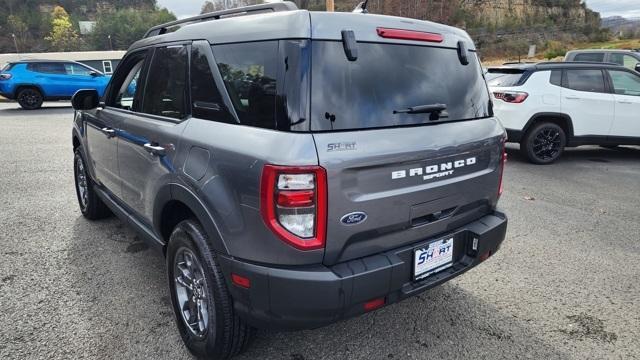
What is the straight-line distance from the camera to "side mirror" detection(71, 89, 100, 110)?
3680mm

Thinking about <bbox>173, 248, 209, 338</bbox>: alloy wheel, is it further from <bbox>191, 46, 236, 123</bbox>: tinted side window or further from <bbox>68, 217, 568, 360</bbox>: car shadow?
<bbox>191, 46, 236, 123</bbox>: tinted side window

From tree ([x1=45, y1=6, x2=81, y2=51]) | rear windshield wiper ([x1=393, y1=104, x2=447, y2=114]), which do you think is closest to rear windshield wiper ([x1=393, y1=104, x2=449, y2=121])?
rear windshield wiper ([x1=393, y1=104, x2=447, y2=114])

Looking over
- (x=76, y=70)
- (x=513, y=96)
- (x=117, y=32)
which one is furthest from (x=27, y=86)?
(x=117, y=32)

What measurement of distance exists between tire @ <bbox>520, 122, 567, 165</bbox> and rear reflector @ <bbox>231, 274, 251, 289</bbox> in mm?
6584

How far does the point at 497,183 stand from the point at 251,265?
1.69 metres

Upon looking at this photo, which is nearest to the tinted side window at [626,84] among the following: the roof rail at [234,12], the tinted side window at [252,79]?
the roof rail at [234,12]

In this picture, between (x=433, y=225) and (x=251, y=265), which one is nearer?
(x=251, y=265)

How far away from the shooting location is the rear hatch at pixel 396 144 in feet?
6.07

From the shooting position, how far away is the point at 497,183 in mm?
2684

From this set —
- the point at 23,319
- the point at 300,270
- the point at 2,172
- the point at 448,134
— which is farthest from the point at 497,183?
the point at 2,172

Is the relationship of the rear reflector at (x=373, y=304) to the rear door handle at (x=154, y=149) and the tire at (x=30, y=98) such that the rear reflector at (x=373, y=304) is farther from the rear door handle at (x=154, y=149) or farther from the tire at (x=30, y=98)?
the tire at (x=30, y=98)

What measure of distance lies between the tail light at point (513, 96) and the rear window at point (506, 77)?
223 millimetres

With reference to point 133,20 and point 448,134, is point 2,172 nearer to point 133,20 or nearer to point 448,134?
point 448,134

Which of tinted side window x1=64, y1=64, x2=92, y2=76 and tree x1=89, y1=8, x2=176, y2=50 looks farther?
tree x1=89, y1=8, x2=176, y2=50
